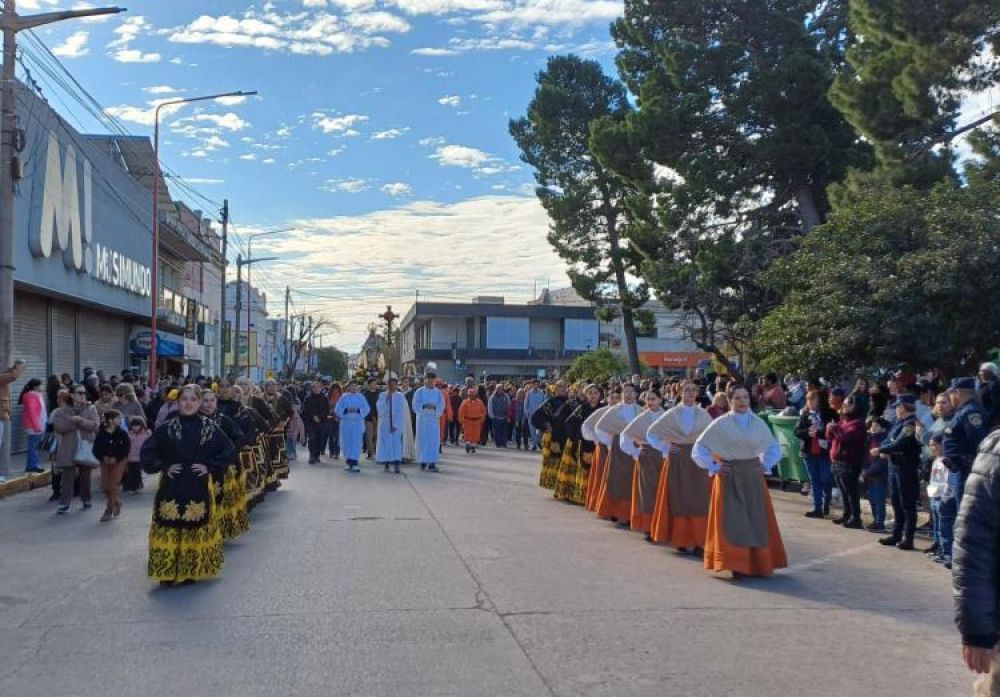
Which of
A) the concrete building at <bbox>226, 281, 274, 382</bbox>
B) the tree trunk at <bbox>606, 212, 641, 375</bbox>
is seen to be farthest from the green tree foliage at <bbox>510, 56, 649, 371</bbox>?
the concrete building at <bbox>226, 281, 274, 382</bbox>

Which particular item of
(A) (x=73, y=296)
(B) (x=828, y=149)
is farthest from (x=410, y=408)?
(B) (x=828, y=149)

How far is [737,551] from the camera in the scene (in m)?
9.23

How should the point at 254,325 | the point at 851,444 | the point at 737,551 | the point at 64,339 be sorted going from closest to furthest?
the point at 737,551 → the point at 851,444 → the point at 64,339 → the point at 254,325

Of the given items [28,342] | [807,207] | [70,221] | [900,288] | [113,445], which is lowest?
[113,445]

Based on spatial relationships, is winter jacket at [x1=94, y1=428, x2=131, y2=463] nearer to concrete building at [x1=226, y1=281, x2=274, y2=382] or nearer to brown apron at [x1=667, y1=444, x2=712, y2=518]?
brown apron at [x1=667, y1=444, x2=712, y2=518]

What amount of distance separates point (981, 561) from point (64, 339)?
1080 inches

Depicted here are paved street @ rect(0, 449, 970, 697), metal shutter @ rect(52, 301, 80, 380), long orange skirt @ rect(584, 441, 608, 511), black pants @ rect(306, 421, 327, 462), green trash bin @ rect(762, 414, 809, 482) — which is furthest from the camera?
metal shutter @ rect(52, 301, 80, 380)

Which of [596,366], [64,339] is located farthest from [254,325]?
[64,339]

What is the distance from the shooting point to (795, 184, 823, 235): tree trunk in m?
25.3

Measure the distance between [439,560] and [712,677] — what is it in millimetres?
4201

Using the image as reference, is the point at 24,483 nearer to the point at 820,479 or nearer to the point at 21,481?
the point at 21,481

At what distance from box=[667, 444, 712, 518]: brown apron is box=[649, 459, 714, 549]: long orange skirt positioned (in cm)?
4

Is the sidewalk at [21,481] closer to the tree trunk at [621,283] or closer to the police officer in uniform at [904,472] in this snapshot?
the police officer in uniform at [904,472]

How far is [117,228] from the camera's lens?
29.9 meters
